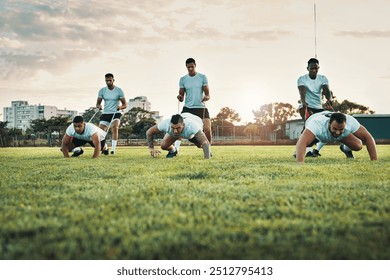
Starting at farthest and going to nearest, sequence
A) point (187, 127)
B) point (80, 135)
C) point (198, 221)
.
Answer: point (80, 135), point (187, 127), point (198, 221)

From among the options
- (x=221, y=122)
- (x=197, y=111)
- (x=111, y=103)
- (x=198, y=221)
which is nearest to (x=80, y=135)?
(x=111, y=103)

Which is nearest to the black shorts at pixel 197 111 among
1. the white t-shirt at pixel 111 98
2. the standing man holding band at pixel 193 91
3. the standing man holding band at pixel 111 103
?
the standing man holding band at pixel 193 91

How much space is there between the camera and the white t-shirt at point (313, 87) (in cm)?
866

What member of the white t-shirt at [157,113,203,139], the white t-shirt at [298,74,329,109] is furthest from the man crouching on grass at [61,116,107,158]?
the white t-shirt at [298,74,329,109]

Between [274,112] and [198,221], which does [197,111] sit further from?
[274,112]

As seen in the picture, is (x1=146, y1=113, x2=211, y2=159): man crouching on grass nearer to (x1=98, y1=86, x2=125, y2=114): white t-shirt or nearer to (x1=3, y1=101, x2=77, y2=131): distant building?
(x1=98, y1=86, x2=125, y2=114): white t-shirt

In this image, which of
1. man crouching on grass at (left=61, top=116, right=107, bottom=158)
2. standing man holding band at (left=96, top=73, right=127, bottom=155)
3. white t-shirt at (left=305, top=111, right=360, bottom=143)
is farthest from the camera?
standing man holding band at (left=96, top=73, right=127, bottom=155)

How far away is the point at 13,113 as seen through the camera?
15588 cm

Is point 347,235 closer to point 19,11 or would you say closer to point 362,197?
point 362,197

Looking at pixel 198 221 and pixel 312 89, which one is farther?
pixel 312 89

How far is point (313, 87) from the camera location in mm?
8648

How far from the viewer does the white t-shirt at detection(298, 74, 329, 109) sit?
28.4 ft

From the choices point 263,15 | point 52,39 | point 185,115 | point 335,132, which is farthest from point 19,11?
point 335,132
